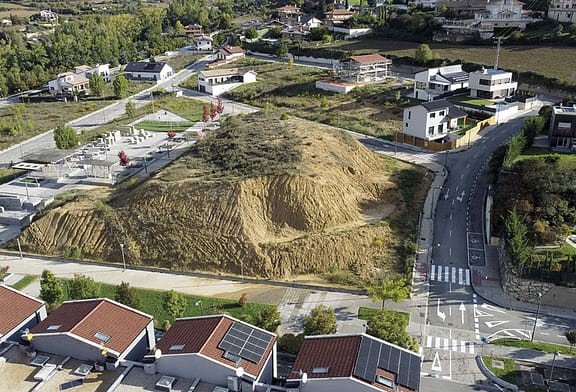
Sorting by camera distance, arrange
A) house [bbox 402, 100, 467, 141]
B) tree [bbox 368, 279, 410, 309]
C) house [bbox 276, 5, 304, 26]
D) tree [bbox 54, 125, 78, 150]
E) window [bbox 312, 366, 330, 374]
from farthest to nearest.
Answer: house [bbox 276, 5, 304, 26] < house [bbox 402, 100, 467, 141] < tree [bbox 54, 125, 78, 150] < tree [bbox 368, 279, 410, 309] < window [bbox 312, 366, 330, 374]

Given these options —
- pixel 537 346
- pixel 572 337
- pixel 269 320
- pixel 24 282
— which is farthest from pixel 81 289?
pixel 572 337

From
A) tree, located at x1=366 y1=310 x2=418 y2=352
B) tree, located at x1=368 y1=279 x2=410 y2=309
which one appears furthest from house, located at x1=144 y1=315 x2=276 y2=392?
tree, located at x1=368 y1=279 x2=410 y2=309

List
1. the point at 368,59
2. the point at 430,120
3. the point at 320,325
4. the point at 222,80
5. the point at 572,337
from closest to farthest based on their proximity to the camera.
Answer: the point at 320,325, the point at 572,337, the point at 430,120, the point at 368,59, the point at 222,80

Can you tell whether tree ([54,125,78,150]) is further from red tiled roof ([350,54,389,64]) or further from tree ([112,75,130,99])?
red tiled roof ([350,54,389,64])

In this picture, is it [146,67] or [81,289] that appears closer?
[81,289]

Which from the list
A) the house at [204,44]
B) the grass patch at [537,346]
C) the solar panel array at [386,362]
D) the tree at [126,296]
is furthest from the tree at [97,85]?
the grass patch at [537,346]

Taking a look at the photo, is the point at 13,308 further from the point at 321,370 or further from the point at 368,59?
the point at 368,59

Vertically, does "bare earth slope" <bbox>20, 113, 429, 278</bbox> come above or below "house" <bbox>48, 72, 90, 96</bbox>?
below

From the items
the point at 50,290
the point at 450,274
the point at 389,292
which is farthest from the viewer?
the point at 450,274
